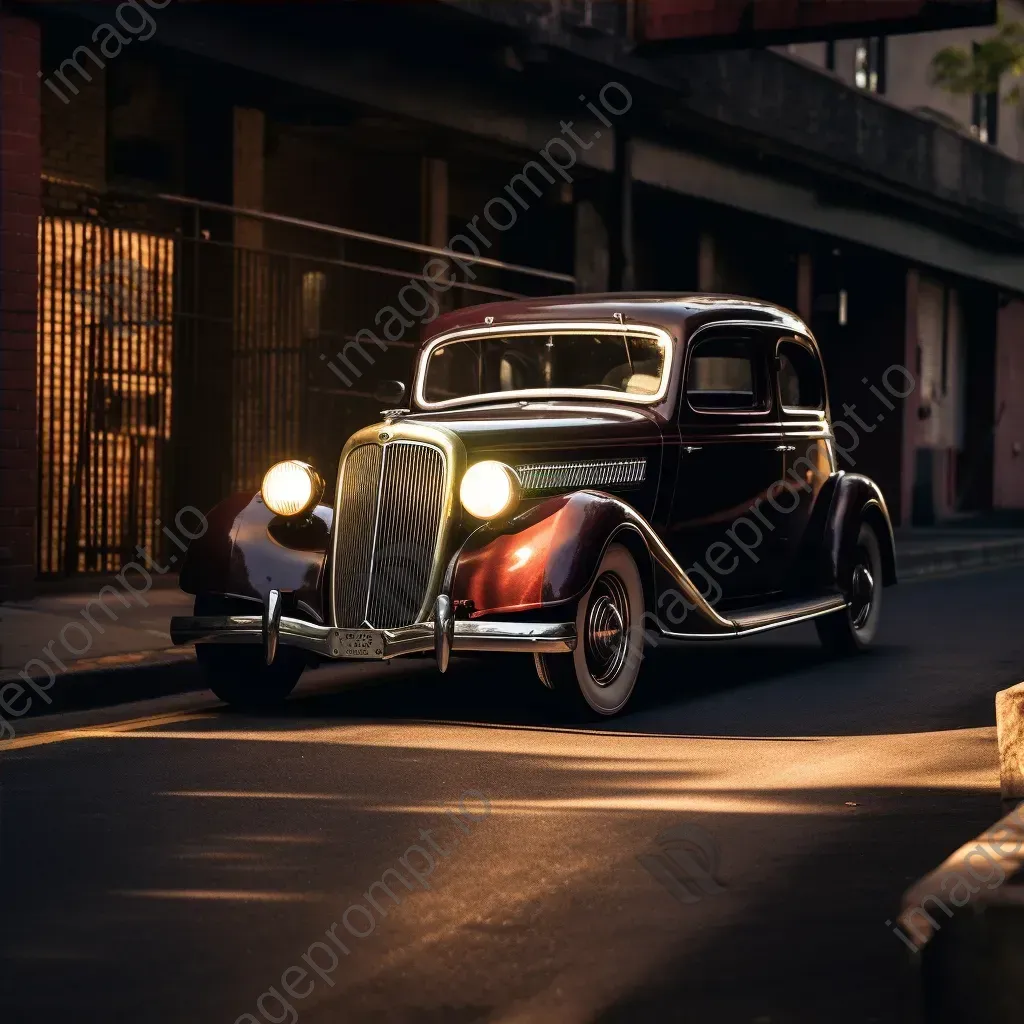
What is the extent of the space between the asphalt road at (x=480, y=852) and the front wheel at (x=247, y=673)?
0.14 metres

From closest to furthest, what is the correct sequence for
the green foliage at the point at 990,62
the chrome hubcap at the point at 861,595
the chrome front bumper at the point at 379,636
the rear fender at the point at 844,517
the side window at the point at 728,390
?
the chrome front bumper at the point at 379,636 < the side window at the point at 728,390 < the rear fender at the point at 844,517 < the chrome hubcap at the point at 861,595 < the green foliage at the point at 990,62

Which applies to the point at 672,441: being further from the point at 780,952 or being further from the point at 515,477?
A: the point at 780,952

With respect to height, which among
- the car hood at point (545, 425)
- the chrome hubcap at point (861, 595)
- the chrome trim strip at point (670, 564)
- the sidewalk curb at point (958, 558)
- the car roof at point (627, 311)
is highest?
the car roof at point (627, 311)

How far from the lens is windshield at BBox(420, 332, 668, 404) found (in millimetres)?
10234

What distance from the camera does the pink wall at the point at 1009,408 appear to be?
117ft

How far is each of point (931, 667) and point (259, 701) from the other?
3.99 meters

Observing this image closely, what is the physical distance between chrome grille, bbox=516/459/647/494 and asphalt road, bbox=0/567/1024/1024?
108cm

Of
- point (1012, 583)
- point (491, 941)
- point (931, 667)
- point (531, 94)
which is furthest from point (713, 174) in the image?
point (491, 941)

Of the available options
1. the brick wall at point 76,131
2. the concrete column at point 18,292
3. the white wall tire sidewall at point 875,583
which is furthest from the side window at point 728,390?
the brick wall at point 76,131

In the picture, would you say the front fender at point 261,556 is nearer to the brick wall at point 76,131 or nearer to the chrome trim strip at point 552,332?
the chrome trim strip at point 552,332

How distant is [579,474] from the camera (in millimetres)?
9344

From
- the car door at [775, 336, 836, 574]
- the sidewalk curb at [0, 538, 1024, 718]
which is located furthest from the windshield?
the sidewalk curb at [0, 538, 1024, 718]

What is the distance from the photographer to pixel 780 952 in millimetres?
4898

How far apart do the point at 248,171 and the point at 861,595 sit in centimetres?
733
